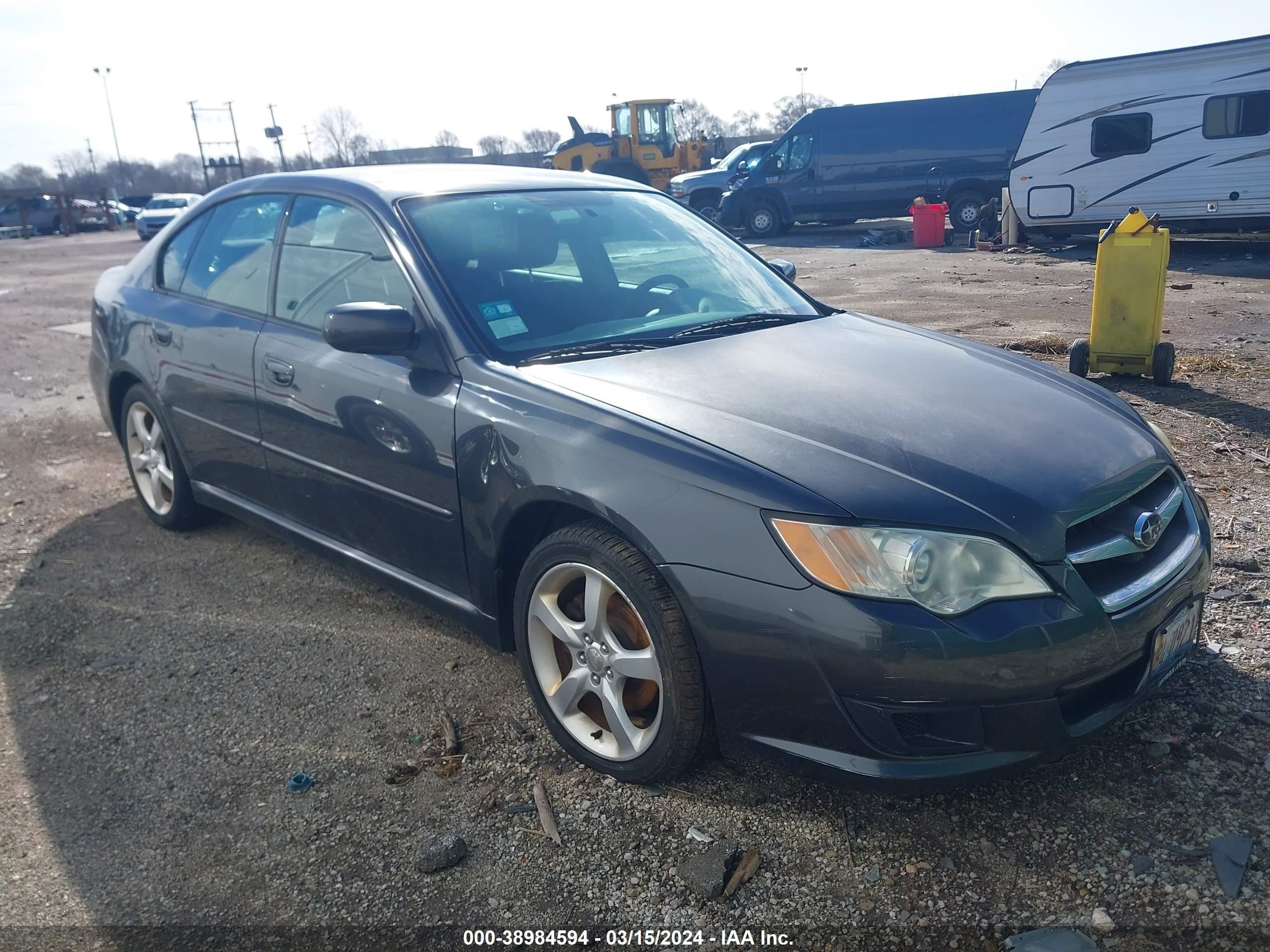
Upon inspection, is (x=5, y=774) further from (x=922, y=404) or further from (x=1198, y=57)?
(x=1198, y=57)

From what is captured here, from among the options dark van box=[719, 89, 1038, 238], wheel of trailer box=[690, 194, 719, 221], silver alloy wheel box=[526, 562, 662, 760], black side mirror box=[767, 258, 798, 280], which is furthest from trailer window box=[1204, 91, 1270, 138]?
silver alloy wheel box=[526, 562, 662, 760]

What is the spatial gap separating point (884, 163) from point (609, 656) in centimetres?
2042

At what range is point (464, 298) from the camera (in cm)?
313

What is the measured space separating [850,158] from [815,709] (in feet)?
68.2

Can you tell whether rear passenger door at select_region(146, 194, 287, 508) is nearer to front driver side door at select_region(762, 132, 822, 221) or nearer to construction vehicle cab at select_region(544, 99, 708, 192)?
front driver side door at select_region(762, 132, 822, 221)

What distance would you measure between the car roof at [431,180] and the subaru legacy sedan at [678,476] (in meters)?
0.02

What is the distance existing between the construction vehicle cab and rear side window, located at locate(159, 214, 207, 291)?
80.5 feet

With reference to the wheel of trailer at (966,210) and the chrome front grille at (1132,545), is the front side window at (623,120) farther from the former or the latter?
the chrome front grille at (1132,545)

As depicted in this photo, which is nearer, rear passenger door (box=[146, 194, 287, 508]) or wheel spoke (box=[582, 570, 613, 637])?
wheel spoke (box=[582, 570, 613, 637])

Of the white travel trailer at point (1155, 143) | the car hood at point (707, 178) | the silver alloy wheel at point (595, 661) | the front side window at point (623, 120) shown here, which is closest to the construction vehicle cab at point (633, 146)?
the front side window at point (623, 120)

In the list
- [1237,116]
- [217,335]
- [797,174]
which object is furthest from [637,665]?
[797,174]

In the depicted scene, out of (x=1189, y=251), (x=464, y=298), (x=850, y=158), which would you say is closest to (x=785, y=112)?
(x=850, y=158)

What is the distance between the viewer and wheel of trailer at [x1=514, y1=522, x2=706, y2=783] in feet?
8.09

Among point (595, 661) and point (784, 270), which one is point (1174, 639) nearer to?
point (595, 661)
